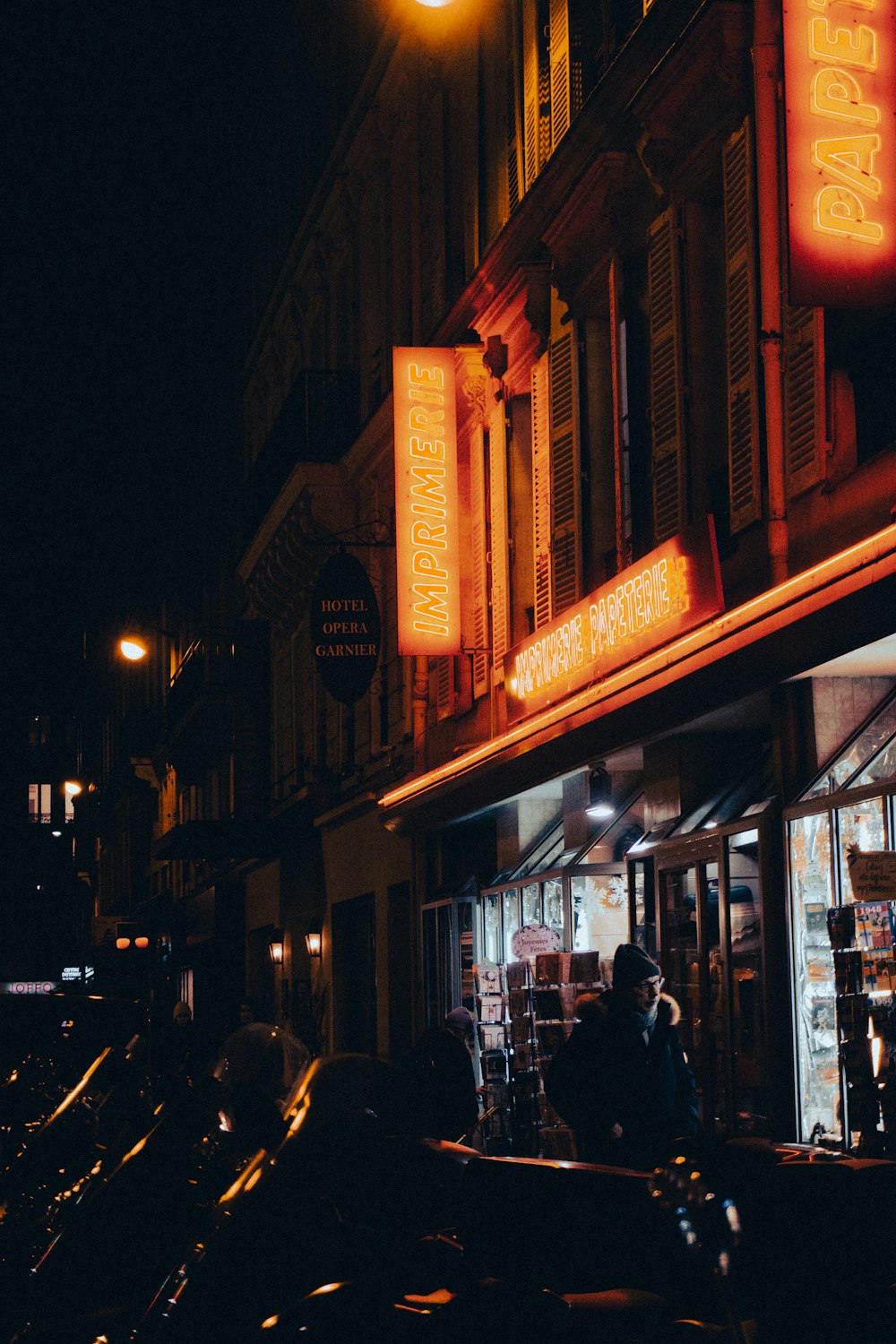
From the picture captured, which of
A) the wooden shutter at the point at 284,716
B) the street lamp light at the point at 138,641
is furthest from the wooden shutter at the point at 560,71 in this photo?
the street lamp light at the point at 138,641

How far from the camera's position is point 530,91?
1733 cm

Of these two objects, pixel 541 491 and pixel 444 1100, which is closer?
pixel 444 1100

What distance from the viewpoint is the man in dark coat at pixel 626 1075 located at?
29.0ft

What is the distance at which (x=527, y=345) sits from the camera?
17531 mm

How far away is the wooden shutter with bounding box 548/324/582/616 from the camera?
52.2 ft

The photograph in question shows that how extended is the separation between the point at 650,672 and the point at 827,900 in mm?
1838

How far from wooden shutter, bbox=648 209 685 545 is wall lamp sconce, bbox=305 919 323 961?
14.2m

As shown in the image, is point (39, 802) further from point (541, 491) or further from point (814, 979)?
point (814, 979)

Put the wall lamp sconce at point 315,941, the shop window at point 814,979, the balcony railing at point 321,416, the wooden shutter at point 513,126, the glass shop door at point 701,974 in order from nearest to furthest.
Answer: the shop window at point 814,979
the glass shop door at point 701,974
the wooden shutter at point 513,126
the balcony railing at point 321,416
the wall lamp sconce at point 315,941

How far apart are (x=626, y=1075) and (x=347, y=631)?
39.1ft

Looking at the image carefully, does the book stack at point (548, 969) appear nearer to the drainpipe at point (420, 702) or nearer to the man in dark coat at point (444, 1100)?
the drainpipe at point (420, 702)

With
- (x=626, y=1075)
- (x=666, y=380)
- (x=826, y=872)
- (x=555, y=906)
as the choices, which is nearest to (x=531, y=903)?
(x=555, y=906)

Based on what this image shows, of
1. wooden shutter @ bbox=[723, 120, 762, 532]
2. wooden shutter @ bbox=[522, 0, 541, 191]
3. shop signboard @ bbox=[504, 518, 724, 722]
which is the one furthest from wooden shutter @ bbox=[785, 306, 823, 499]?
wooden shutter @ bbox=[522, 0, 541, 191]

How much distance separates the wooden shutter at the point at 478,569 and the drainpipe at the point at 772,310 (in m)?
7.34
